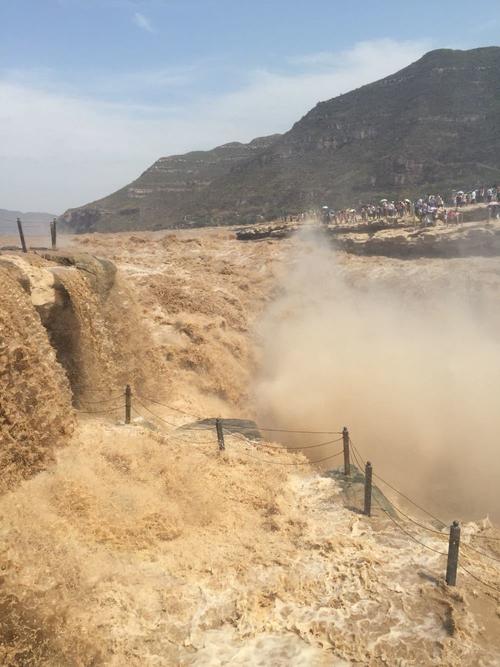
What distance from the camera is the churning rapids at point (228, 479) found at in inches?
236

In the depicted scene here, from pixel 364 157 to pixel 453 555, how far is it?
60055mm

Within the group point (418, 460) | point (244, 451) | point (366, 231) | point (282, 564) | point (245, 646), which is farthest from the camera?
point (366, 231)

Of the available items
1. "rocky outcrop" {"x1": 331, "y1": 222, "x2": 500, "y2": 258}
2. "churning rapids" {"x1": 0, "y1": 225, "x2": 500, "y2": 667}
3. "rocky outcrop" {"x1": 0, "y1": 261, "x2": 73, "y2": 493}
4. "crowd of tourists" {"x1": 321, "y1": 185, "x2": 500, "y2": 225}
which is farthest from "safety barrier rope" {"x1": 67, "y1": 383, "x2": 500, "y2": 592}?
"crowd of tourists" {"x1": 321, "y1": 185, "x2": 500, "y2": 225}

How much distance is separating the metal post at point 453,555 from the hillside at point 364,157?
145 feet

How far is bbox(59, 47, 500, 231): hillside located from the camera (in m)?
53.2

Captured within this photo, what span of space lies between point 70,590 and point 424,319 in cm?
1623

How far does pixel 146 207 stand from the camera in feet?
A: 244

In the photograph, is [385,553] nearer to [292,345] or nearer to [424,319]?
[292,345]

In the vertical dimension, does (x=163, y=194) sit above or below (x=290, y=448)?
above

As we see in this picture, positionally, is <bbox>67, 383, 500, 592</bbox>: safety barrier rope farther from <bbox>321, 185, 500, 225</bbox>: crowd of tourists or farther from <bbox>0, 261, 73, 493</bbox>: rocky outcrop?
<bbox>321, 185, 500, 225</bbox>: crowd of tourists

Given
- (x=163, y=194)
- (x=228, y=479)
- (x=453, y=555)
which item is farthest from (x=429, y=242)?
(x=163, y=194)

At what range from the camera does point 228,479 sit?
9.52 metres

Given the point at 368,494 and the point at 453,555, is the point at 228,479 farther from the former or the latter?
the point at 453,555

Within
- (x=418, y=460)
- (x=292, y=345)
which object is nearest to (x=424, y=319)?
(x=292, y=345)
